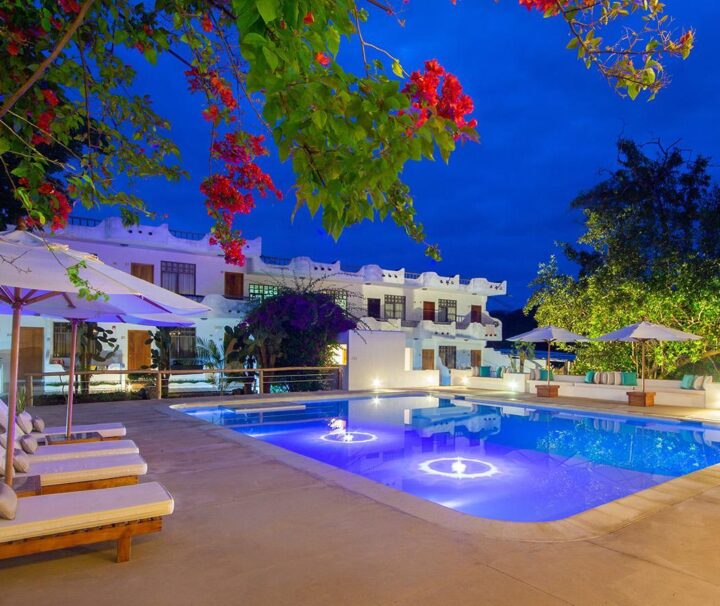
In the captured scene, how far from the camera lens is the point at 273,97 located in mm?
1944

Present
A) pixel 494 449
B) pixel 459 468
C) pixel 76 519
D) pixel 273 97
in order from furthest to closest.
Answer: pixel 494 449, pixel 459 468, pixel 76 519, pixel 273 97

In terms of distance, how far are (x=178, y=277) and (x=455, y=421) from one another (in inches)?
617

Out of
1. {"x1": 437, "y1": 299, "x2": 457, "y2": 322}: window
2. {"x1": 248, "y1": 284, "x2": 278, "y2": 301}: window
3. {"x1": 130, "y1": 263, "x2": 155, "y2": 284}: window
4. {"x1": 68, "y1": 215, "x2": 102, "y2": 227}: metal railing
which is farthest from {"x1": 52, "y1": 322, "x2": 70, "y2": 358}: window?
{"x1": 437, "y1": 299, "x2": 457, "y2": 322}: window

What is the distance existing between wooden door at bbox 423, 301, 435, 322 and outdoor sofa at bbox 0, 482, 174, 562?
2934 centimetres

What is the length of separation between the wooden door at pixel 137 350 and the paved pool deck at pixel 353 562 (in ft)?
59.5

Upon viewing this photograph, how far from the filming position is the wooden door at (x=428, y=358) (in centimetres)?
3083

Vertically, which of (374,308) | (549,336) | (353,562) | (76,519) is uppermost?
(374,308)

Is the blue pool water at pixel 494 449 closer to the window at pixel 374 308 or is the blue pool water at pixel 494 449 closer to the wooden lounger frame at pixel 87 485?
the wooden lounger frame at pixel 87 485

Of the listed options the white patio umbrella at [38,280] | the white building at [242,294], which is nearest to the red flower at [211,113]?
the white patio umbrella at [38,280]

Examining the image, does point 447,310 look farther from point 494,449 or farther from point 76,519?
point 76,519


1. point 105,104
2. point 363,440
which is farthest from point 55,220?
point 363,440

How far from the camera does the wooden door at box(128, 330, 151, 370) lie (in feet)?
72.5

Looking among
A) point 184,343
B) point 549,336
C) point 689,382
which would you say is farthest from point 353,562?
point 184,343

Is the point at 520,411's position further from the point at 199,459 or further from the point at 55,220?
the point at 55,220
